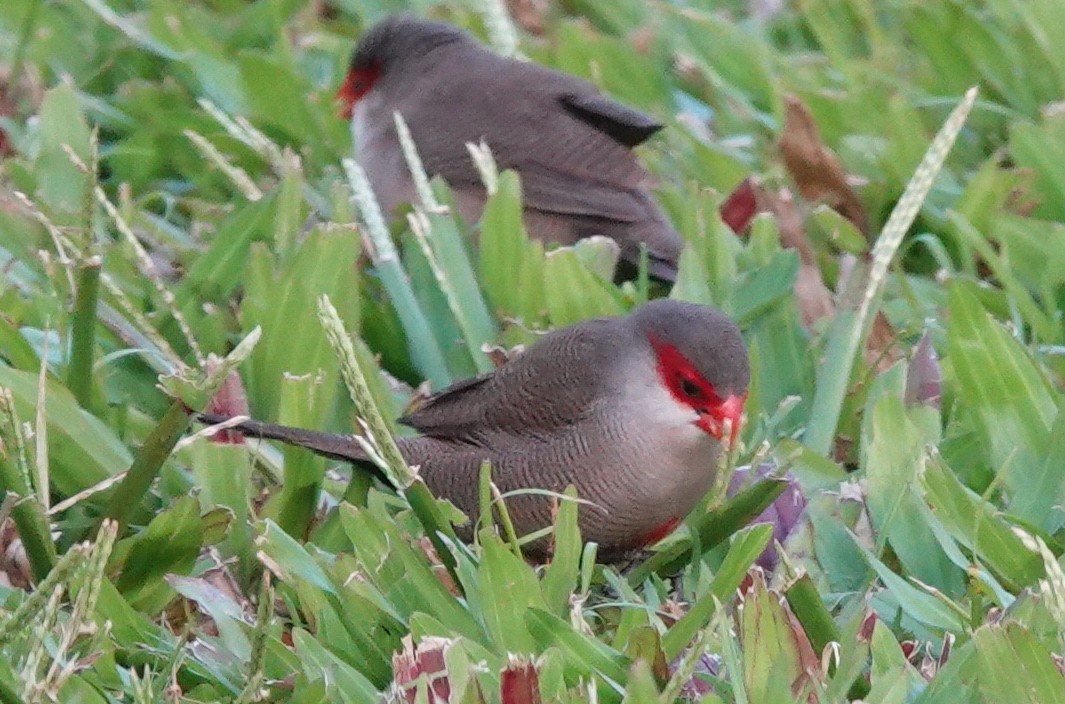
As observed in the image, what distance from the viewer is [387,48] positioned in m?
5.27

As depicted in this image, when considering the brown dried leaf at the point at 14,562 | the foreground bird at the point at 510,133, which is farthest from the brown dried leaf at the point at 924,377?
the brown dried leaf at the point at 14,562

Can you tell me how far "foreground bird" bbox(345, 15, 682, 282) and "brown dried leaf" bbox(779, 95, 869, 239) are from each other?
400 millimetres

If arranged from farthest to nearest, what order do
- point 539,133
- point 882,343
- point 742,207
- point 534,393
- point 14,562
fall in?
point 539,133 < point 742,207 < point 882,343 < point 534,393 < point 14,562

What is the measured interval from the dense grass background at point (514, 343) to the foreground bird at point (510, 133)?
147 mm

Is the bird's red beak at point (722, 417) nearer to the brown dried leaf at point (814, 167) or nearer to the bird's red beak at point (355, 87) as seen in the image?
the brown dried leaf at point (814, 167)

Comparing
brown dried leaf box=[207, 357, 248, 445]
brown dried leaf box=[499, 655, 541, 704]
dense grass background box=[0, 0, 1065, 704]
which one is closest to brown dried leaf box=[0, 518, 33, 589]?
dense grass background box=[0, 0, 1065, 704]

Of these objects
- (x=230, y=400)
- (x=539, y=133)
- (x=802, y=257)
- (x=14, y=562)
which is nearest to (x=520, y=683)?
(x=14, y=562)

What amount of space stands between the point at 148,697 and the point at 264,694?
272 millimetres

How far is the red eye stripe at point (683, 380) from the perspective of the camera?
3223mm

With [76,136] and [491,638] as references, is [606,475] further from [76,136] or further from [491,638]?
[76,136]

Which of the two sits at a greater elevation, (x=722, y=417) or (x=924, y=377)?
(x=722, y=417)

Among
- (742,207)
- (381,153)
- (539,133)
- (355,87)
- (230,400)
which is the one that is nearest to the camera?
(230,400)

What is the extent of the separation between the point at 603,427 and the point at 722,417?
218mm

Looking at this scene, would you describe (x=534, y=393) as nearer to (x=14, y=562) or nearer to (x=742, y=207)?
(x=14, y=562)
